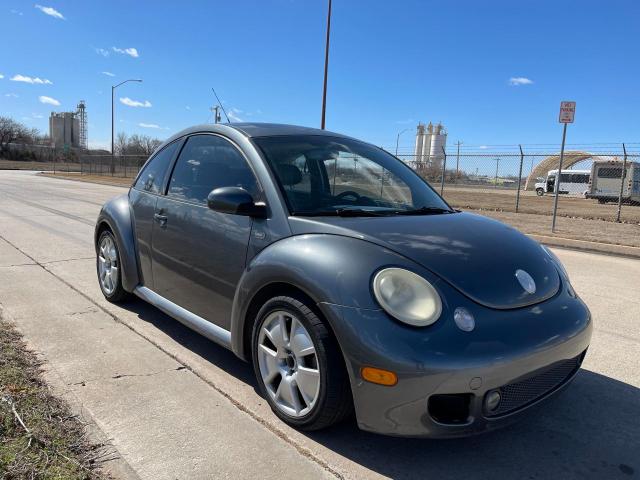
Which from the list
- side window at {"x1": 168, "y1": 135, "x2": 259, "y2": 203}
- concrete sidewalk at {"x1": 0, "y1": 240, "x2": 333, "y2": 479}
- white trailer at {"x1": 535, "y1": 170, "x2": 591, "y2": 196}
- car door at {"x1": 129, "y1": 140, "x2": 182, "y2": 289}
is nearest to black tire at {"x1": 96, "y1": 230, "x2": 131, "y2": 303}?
concrete sidewalk at {"x1": 0, "y1": 240, "x2": 333, "y2": 479}

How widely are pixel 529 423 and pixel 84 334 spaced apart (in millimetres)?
3286

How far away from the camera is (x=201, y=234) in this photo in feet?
11.2

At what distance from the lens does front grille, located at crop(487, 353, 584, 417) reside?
2348 mm

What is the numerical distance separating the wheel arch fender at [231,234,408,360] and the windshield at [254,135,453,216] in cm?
34

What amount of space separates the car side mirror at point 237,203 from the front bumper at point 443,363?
0.84 metres

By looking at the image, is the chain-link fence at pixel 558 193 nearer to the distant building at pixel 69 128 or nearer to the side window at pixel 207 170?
the side window at pixel 207 170

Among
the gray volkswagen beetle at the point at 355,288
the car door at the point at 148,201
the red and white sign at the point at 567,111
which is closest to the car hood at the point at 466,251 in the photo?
the gray volkswagen beetle at the point at 355,288

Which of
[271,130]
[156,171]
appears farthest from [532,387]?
[156,171]

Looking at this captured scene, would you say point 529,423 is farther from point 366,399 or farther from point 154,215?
point 154,215

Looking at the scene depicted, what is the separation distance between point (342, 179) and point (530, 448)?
6.80 ft

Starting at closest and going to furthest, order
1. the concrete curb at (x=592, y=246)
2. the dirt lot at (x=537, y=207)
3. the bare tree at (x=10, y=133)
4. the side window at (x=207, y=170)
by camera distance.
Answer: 1. the side window at (x=207, y=170)
2. the concrete curb at (x=592, y=246)
3. the dirt lot at (x=537, y=207)
4. the bare tree at (x=10, y=133)

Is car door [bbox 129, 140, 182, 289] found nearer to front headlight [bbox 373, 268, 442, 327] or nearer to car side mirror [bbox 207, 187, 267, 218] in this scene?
car side mirror [bbox 207, 187, 267, 218]

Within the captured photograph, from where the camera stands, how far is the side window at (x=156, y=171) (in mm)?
4203

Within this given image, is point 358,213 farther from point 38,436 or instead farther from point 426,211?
point 38,436
